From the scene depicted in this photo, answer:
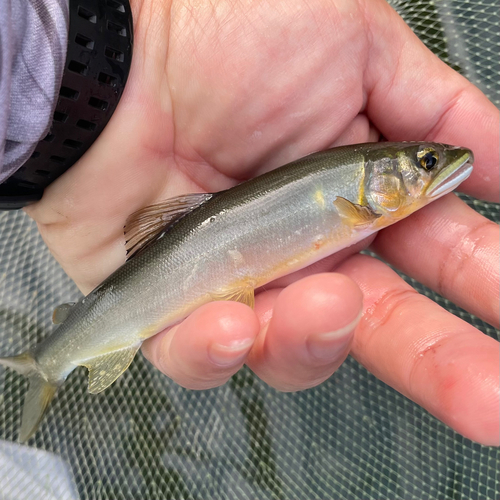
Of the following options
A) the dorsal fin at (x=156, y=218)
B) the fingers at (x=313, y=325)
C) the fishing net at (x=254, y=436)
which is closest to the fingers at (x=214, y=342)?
the fingers at (x=313, y=325)

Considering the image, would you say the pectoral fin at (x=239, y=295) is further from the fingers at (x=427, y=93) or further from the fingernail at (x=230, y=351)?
the fingers at (x=427, y=93)

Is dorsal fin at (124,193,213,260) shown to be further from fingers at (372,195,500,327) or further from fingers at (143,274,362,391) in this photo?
fingers at (372,195,500,327)

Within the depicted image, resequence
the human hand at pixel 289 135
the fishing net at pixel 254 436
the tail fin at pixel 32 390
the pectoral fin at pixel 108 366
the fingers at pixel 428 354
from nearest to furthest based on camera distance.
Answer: the fingers at pixel 428 354
the human hand at pixel 289 135
the pectoral fin at pixel 108 366
the tail fin at pixel 32 390
the fishing net at pixel 254 436

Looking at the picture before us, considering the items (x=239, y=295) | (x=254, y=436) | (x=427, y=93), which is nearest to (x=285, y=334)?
(x=239, y=295)

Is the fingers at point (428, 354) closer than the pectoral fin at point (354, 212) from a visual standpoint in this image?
Yes

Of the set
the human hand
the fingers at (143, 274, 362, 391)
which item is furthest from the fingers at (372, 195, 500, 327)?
the fingers at (143, 274, 362, 391)

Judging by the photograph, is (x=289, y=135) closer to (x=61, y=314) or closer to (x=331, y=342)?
(x=331, y=342)
